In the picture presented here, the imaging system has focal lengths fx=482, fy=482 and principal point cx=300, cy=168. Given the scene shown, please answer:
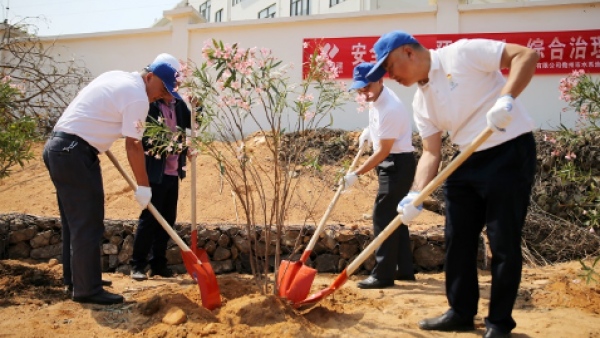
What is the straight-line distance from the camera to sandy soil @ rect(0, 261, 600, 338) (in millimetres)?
2734

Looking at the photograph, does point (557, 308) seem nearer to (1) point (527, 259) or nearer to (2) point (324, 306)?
(2) point (324, 306)

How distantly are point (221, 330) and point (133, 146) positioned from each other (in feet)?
4.33

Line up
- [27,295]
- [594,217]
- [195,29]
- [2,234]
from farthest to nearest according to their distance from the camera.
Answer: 1. [195,29]
2. [2,234]
3. [594,217]
4. [27,295]

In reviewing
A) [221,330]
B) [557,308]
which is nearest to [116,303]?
[221,330]

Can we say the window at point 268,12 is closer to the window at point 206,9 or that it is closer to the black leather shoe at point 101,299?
the window at point 206,9

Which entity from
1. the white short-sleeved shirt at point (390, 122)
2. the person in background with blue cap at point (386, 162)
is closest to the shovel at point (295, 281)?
the person in background with blue cap at point (386, 162)

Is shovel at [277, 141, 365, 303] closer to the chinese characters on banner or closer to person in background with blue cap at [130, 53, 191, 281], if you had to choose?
person in background with blue cap at [130, 53, 191, 281]

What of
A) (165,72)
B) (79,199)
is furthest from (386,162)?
(79,199)

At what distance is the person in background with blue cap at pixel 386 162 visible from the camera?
3625mm

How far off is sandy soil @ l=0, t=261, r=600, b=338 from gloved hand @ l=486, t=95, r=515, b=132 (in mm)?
1138

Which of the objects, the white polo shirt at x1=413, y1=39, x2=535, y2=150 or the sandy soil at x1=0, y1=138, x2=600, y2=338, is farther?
the sandy soil at x1=0, y1=138, x2=600, y2=338

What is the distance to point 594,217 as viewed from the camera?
372 centimetres

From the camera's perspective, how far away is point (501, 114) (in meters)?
2.22

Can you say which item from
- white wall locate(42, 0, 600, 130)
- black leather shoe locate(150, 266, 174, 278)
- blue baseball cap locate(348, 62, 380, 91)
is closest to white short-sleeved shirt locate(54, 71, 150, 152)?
black leather shoe locate(150, 266, 174, 278)
